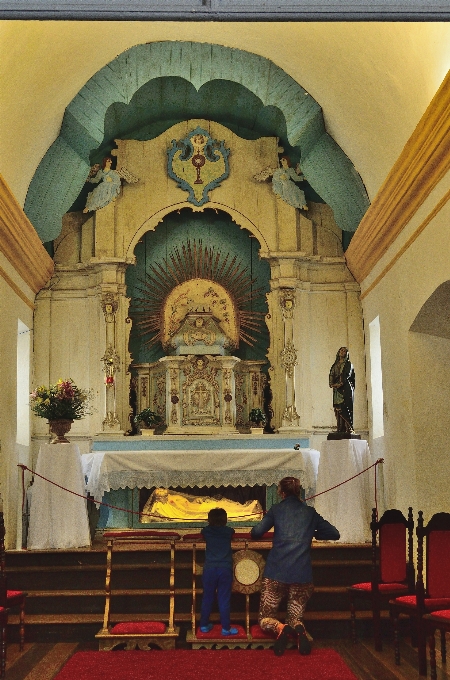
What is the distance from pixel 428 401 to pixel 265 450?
2129mm

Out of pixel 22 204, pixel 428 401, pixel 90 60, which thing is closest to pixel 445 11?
pixel 428 401

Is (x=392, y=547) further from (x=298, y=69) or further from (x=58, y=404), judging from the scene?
(x=298, y=69)

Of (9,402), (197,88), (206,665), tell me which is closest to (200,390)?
(9,402)

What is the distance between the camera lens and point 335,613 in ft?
25.8

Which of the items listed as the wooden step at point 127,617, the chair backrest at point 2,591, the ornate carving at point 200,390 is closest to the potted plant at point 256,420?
the ornate carving at point 200,390

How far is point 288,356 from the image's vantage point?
37.4ft

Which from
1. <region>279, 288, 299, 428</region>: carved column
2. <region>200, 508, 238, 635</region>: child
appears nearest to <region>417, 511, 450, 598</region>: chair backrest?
<region>200, 508, 238, 635</region>: child

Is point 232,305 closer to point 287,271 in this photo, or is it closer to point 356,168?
point 287,271

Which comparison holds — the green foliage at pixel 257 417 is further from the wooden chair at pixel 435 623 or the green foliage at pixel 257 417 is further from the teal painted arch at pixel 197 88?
the wooden chair at pixel 435 623

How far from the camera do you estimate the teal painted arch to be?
10.4 m

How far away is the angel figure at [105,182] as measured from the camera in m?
11.7

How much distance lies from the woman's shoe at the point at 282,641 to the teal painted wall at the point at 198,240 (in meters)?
5.88

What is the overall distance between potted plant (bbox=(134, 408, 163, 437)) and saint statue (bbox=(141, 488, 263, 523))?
80 centimetres

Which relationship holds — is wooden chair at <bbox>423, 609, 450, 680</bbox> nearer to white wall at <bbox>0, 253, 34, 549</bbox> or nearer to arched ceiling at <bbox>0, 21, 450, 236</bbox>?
arched ceiling at <bbox>0, 21, 450, 236</bbox>
